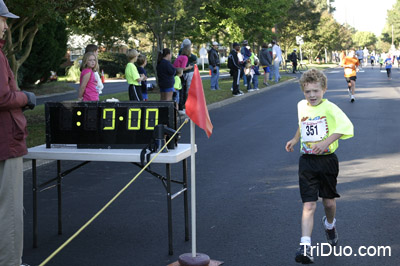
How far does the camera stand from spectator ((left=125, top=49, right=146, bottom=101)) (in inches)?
577

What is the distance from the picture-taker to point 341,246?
5598mm

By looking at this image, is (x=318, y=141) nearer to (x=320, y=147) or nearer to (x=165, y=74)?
(x=320, y=147)

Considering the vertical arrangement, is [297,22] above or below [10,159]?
above

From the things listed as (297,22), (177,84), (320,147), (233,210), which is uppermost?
(297,22)

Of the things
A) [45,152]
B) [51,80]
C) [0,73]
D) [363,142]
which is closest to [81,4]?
[363,142]

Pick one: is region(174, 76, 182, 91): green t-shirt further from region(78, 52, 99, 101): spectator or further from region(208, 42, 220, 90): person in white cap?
region(208, 42, 220, 90): person in white cap

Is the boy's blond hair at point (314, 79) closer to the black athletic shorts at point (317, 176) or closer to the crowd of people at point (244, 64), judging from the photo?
the black athletic shorts at point (317, 176)

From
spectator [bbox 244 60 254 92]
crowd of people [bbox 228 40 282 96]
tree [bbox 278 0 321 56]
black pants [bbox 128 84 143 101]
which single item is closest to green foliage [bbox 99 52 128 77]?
crowd of people [bbox 228 40 282 96]

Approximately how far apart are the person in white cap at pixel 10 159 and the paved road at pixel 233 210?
0.86 metres

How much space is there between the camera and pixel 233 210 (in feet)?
23.1

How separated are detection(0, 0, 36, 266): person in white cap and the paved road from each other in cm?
86

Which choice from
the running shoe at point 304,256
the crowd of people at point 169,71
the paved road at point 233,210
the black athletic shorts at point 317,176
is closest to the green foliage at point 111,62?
the crowd of people at point 169,71

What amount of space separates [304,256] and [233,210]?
83.9 inches

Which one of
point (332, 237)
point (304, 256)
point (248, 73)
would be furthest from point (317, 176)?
point (248, 73)
